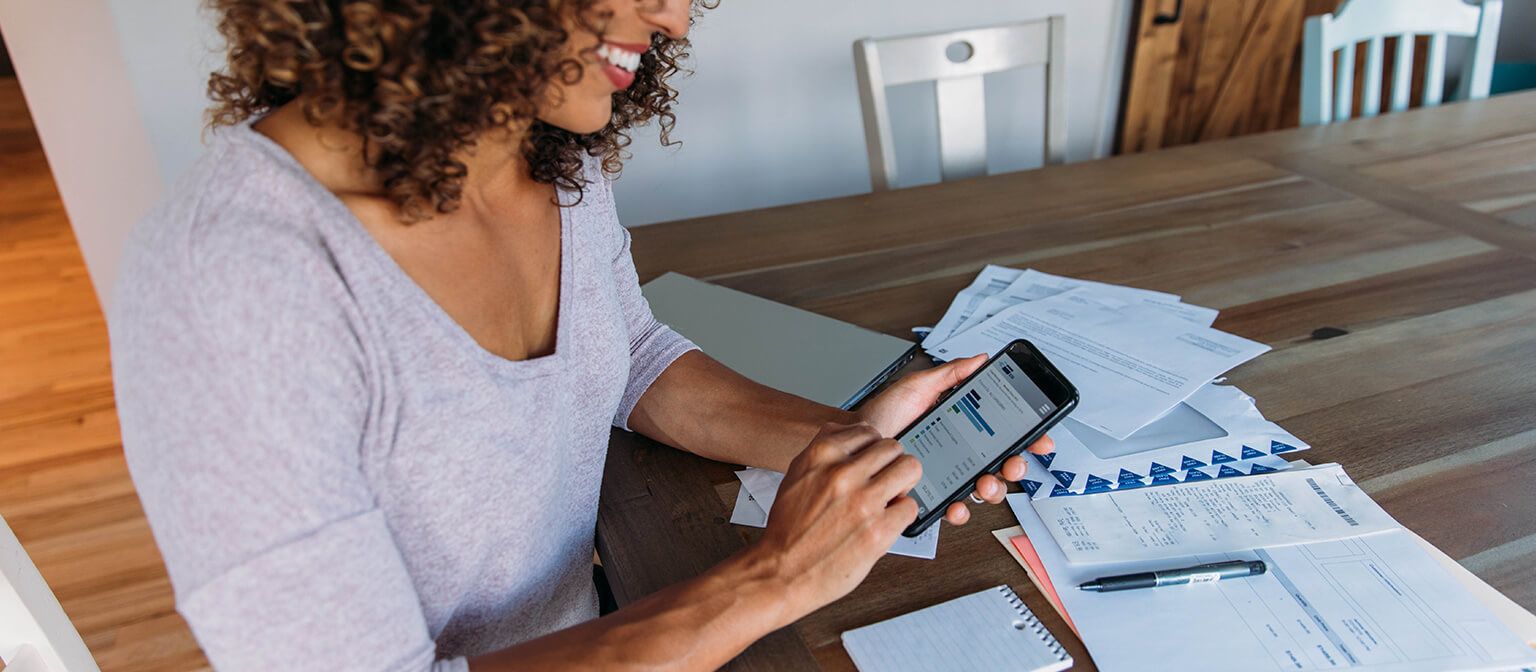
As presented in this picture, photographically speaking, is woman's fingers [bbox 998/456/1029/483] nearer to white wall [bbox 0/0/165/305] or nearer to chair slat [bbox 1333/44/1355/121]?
chair slat [bbox 1333/44/1355/121]

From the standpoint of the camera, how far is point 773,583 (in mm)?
717

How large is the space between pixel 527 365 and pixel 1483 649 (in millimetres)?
714

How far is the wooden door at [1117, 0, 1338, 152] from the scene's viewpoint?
2615mm

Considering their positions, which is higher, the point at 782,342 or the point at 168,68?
the point at 168,68

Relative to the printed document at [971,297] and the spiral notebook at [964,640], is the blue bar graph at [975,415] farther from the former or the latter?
the printed document at [971,297]

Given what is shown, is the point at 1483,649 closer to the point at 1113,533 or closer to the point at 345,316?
the point at 1113,533

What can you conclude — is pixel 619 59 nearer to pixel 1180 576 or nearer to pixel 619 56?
pixel 619 56

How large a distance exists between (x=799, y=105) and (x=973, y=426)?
5.36 ft

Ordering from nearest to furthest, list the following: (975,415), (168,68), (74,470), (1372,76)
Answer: (975,415)
(168,68)
(1372,76)
(74,470)

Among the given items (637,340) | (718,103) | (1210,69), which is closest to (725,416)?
(637,340)

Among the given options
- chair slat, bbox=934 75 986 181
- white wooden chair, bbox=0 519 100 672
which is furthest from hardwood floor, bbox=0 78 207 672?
chair slat, bbox=934 75 986 181

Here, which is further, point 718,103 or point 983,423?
point 718,103

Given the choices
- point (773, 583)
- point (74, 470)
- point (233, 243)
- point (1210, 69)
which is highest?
point (233, 243)

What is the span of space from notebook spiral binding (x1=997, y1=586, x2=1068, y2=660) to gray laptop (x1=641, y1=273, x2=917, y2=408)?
303 millimetres
